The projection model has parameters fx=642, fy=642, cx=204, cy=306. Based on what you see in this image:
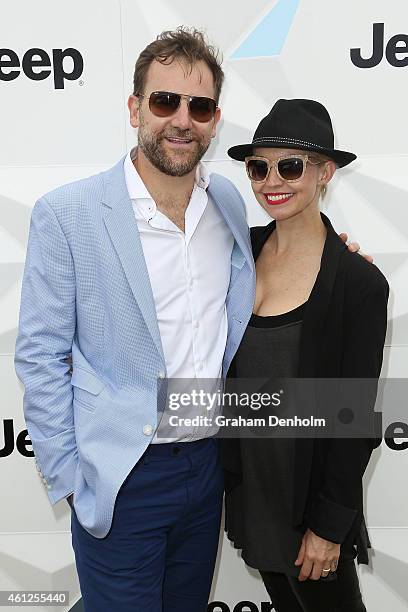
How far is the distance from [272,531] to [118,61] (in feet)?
5.31

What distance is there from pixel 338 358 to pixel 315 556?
1.75 ft

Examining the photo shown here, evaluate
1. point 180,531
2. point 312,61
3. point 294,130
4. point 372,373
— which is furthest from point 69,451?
point 312,61

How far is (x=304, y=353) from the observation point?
162 centimetres

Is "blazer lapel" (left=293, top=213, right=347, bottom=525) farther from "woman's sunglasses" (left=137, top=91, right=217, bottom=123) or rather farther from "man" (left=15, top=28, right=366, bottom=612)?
"woman's sunglasses" (left=137, top=91, right=217, bottom=123)

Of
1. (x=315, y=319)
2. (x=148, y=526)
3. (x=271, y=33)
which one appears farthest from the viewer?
(x=271, y=33)

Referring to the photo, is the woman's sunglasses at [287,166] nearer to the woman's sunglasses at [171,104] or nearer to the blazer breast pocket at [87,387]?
the woman's sunglasses at [171,104]

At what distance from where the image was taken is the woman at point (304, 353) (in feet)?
5.33

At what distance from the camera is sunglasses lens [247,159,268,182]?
1719mm

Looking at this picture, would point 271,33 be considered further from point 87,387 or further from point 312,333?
point 87,387

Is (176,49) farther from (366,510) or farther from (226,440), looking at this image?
(366,510)

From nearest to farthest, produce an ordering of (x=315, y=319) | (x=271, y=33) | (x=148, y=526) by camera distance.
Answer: (x=315, y=319) → (x=148, y=526) → (x=271, y=33)

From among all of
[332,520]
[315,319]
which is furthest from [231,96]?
[332,520]

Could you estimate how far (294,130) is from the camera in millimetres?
1676

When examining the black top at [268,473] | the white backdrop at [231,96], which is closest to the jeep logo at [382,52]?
the white backdrop at [231,96]
